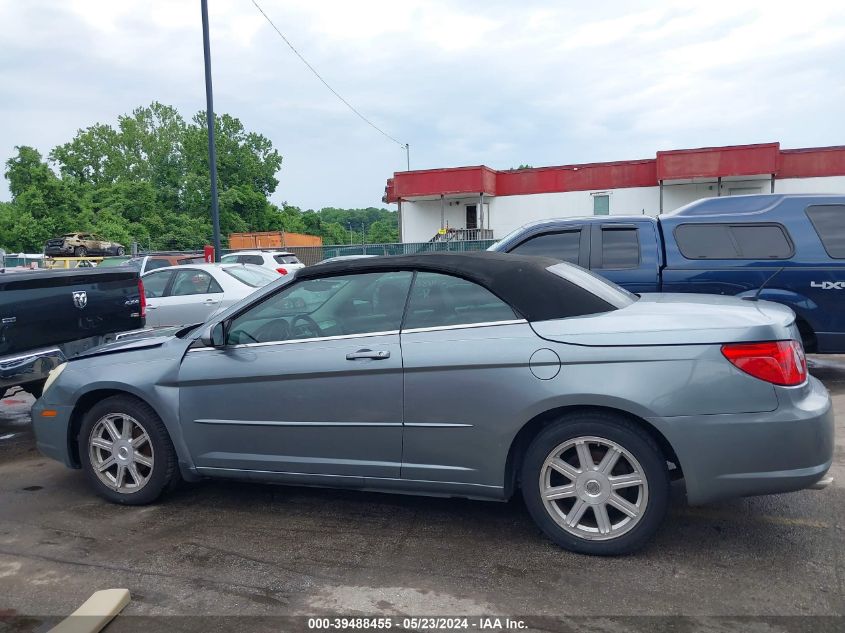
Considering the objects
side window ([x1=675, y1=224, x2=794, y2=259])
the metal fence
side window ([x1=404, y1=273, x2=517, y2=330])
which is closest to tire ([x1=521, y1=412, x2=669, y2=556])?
side window ([x1=404, y1=273, x2=517, y2=330])

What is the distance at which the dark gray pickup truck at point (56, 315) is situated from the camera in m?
5.79

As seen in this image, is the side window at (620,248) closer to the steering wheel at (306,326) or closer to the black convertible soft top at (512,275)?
the black convertible soft top at (512,275)

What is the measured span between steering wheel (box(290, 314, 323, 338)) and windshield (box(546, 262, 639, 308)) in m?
1.37

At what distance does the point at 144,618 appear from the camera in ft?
9.83

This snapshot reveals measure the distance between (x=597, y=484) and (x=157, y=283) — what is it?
8.85 m

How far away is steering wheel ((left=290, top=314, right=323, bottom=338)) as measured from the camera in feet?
13.1

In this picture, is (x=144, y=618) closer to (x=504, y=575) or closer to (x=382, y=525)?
(x=382, y=525)

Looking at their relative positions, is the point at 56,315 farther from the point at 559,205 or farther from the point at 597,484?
the point at 559,205

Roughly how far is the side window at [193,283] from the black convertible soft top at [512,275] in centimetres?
671

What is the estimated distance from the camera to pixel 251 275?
1095 cm

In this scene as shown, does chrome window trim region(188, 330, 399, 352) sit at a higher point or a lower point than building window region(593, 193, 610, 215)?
lower

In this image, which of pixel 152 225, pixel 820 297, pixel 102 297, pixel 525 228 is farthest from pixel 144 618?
pixel 152 225

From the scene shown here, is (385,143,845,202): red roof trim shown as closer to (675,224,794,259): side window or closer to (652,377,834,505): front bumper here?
(675,224,794,259): side window

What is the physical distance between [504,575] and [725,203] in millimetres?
5534
